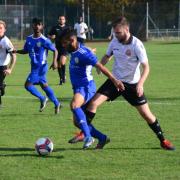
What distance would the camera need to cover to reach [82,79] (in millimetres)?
8469

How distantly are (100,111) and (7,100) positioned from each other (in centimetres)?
298

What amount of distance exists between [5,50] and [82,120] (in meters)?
4.96

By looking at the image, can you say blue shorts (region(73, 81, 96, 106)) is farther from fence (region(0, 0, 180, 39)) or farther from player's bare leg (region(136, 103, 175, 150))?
fence (region(0, 0, 180, 39))

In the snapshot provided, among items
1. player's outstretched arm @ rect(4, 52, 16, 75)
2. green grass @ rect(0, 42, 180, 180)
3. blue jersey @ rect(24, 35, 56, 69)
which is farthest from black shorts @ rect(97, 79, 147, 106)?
player's outstretched arm @ rect(4, 52, 16, 75)

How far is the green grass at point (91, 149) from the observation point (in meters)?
6.94

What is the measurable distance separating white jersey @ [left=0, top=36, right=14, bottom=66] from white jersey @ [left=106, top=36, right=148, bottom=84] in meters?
4.63

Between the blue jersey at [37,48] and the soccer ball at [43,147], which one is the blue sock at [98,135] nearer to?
the soccer ball at [43,147]

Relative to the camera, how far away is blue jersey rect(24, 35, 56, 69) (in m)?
12.1

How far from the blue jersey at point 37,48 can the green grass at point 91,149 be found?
103 cm

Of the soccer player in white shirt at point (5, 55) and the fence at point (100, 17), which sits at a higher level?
the soccer player in white shirt at point (5, 55)

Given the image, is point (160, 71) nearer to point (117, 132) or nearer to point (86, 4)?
point (117, 132)

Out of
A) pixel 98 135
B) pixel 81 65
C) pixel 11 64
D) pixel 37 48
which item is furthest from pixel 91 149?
pixel 11 64

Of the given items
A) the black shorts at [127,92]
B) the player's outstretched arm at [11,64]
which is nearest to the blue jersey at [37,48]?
the player's outstretched arm at [11,64]

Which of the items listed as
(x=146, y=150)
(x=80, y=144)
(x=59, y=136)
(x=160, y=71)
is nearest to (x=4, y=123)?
(x=59, y=136)
